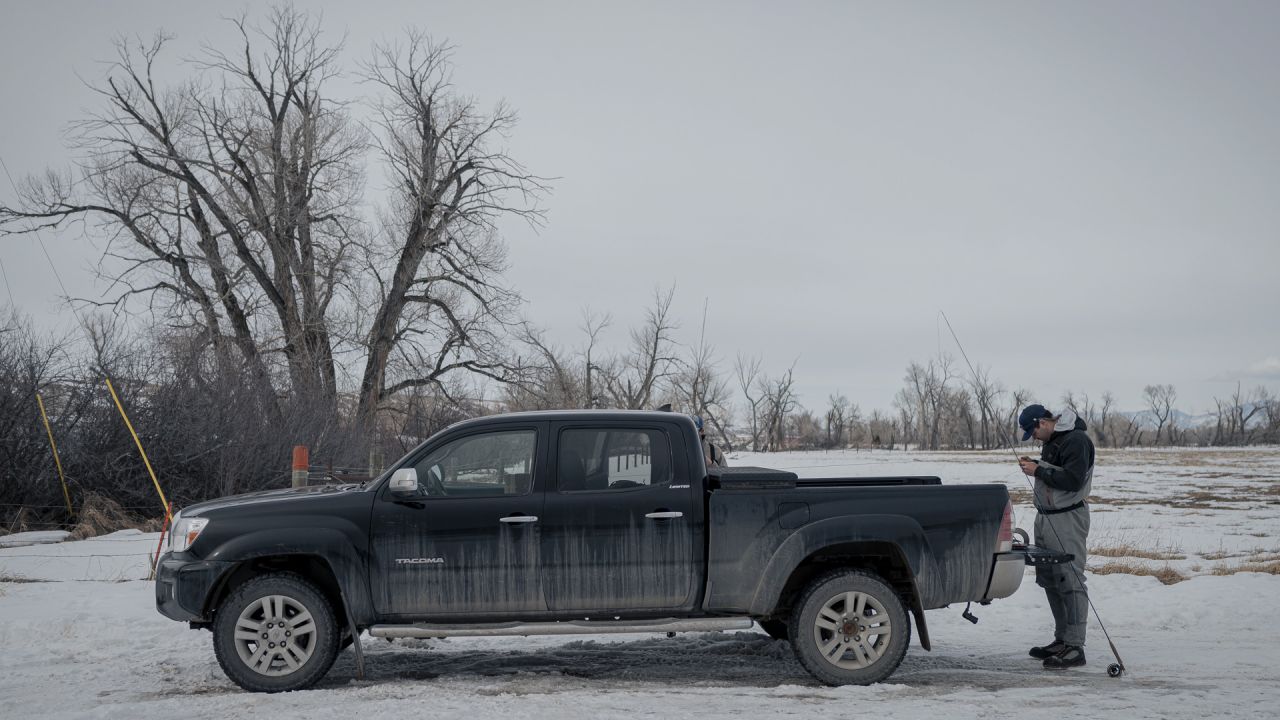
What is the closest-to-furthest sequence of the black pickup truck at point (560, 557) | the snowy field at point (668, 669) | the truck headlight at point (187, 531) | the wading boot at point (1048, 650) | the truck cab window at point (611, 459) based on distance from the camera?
the snowy field at point (668, 669), the black pickup truck at point (560, 557), the truck headlight at point (187, 531), the truck cab window at point (611, 459), the wading boot at point (1048, 650)

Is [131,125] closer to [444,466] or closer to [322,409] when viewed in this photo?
[322,409]

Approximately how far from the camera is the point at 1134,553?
13.3m

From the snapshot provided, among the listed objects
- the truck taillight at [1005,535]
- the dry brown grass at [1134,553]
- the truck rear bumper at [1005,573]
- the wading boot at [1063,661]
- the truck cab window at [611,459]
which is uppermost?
the truck cab window at [611,459]

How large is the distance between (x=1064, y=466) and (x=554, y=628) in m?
4.02

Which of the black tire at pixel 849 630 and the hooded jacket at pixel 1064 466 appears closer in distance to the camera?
the black tire at pixel 849 630

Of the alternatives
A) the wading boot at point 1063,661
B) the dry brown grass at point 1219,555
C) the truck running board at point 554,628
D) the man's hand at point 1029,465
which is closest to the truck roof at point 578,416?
the truck running board at point 554,628

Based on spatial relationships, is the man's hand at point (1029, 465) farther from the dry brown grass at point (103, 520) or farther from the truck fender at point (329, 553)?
the dry brown grass at point (103, 520)

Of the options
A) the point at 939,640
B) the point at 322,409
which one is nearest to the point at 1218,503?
the point at 939,640

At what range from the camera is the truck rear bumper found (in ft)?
21.6

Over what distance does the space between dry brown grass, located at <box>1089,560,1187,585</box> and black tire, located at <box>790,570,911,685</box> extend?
239 inches

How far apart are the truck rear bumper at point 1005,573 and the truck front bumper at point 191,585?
5.15 meters

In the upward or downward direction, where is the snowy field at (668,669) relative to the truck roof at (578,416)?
downward

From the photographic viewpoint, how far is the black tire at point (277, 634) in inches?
247

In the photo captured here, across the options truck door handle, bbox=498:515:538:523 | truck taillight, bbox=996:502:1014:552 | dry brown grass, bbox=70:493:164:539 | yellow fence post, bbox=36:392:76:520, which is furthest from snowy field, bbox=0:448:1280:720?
yellow fence post, bbox=36:392:76:520
